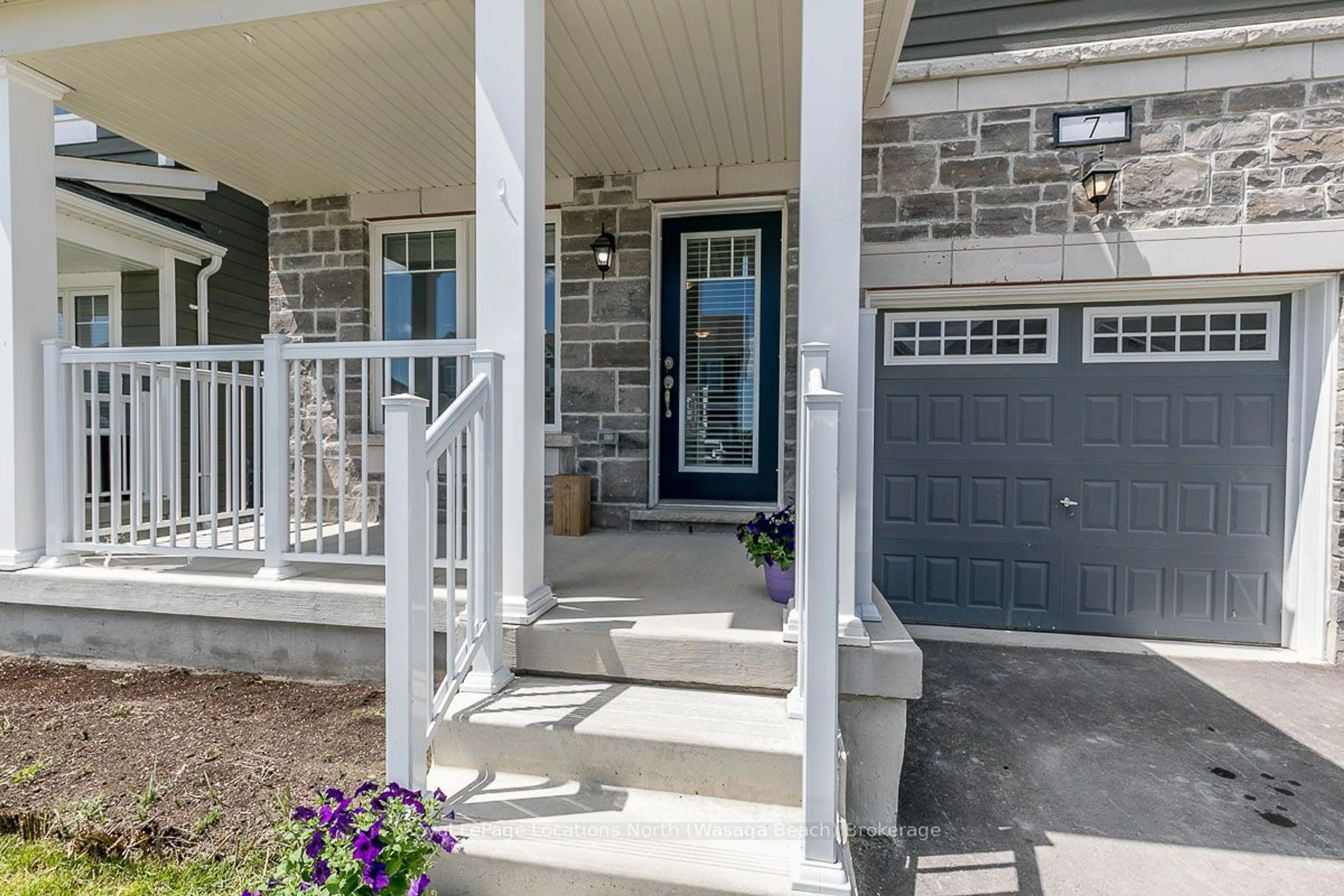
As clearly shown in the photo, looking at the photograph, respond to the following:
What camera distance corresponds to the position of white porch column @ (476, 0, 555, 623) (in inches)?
86.7

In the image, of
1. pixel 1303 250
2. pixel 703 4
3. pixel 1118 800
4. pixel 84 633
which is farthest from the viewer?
pixel 1303 250

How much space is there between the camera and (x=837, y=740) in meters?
1.57

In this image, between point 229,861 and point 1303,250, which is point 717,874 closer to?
point 229,861

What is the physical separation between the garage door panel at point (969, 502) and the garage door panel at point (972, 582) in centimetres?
7

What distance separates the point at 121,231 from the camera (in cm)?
518

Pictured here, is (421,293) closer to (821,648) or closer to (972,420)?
(972,420)

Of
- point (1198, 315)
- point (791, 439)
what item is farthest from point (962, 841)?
point (1198, 315)

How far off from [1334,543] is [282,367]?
5022 mm

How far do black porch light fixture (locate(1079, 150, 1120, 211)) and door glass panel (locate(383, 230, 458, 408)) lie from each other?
3739 mm

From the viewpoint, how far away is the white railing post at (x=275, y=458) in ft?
8.46

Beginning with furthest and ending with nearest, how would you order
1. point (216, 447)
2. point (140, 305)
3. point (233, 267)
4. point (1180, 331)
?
point (233, 267) → point (140, 305) → point (1180, 331) → point (216, 447)

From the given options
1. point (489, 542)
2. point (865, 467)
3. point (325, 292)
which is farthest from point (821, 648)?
point (325, 292)

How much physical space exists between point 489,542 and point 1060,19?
3.98 metres

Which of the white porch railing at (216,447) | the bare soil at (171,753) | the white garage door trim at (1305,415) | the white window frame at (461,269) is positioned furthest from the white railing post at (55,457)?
the white garage door trim at (1305,415)
